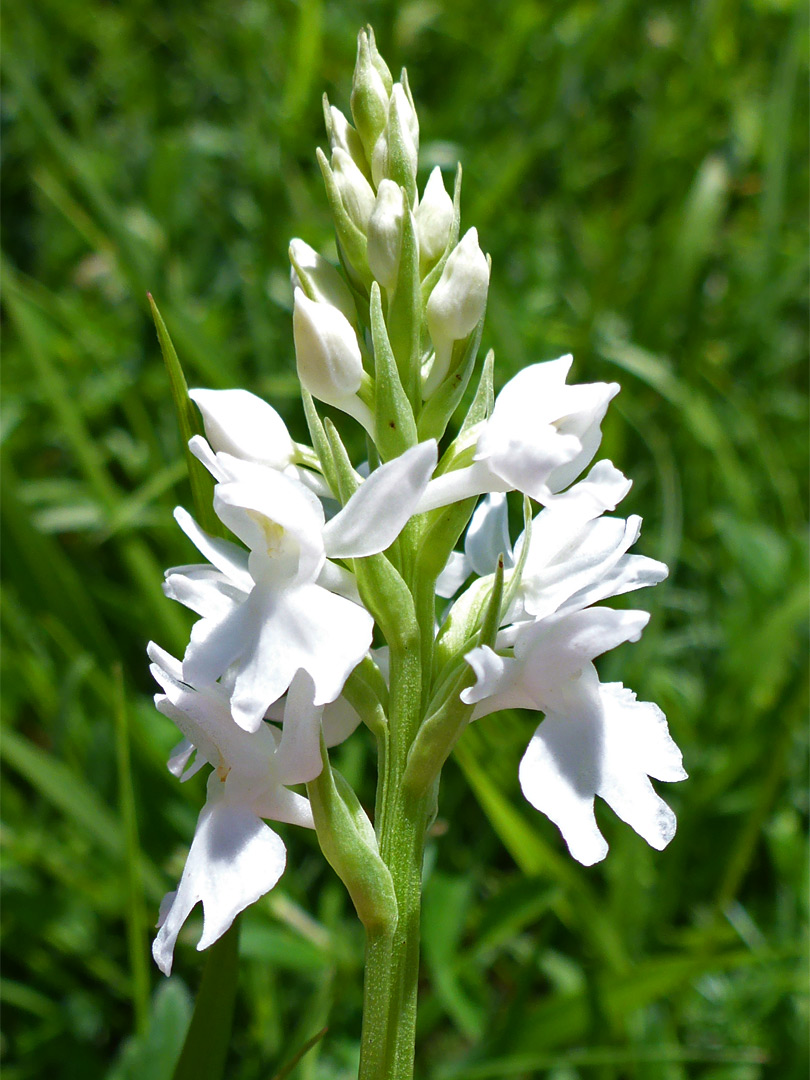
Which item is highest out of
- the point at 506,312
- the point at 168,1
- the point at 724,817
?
the point at 168,1

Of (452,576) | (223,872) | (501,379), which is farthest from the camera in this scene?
(501,379)

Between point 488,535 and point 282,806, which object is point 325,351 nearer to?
point 488,535

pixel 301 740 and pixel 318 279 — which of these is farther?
pixel 318 279

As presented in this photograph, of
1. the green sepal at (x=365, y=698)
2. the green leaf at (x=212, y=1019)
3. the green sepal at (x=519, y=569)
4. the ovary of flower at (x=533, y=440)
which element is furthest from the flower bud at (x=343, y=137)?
the green leaf at (x=212, y=1019)

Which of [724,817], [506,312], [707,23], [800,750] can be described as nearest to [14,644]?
[506,312]

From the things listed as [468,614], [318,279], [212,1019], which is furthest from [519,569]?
[212,1019]

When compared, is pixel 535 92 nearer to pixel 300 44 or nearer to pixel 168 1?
pixel 300 44
